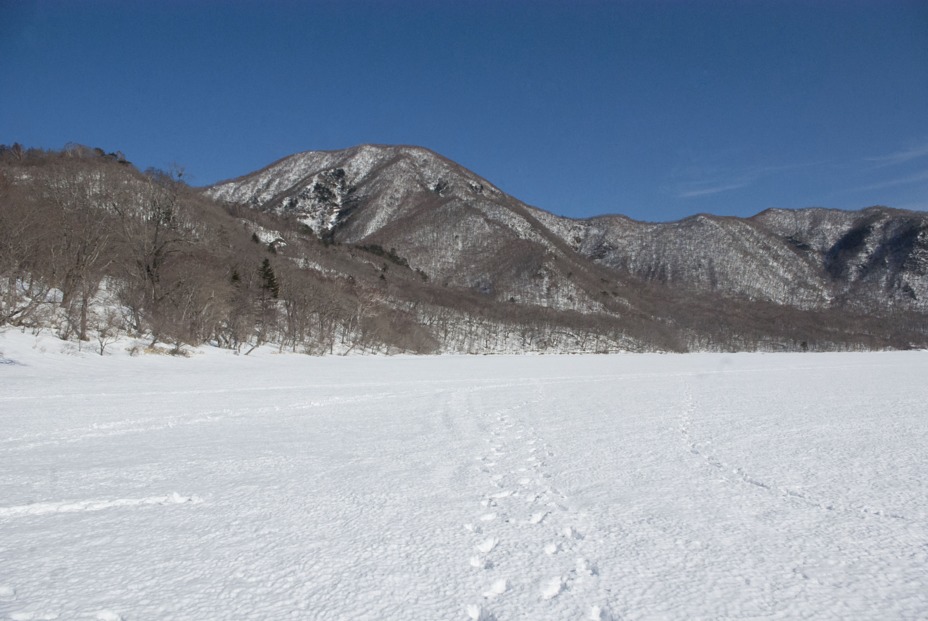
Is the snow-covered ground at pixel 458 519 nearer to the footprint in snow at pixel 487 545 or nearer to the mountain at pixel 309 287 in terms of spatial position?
the footprint in snow at pixel 487 545

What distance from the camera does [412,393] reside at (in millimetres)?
17656

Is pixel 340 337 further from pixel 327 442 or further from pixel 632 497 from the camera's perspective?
pixel 632 497

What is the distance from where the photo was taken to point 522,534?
434 centimetres

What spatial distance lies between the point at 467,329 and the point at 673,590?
10811 cm

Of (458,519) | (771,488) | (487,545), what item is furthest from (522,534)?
(771,488)

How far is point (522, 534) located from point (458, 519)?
0.71 metres

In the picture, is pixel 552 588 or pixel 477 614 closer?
pixel 477 614

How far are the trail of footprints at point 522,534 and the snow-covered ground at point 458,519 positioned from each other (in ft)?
0.07

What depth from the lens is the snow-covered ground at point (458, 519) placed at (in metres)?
3.27

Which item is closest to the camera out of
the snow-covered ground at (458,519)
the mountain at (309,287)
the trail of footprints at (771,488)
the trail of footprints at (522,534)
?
the snow-covered ground at (458,519)

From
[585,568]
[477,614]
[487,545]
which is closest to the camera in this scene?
[477,614]

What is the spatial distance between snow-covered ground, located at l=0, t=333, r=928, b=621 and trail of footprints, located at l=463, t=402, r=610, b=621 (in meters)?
0.02

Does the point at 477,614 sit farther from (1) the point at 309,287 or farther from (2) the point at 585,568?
(1) the point at 309,287

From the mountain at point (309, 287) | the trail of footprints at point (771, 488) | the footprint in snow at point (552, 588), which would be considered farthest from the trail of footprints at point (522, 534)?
the mountain at point (309, 287)
